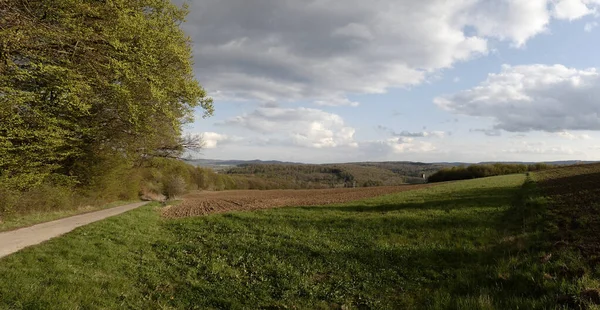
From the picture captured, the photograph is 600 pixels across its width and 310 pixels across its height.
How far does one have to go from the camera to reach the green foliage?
359ft

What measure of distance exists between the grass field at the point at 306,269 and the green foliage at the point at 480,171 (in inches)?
4088

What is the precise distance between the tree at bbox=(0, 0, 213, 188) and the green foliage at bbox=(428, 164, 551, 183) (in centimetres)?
10900

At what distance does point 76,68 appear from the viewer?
14.1m

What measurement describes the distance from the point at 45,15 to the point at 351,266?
15.3 metres

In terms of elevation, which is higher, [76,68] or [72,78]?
[76,68]

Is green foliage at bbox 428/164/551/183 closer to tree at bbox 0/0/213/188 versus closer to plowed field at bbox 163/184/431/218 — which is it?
plowed field at bbox 163/184/431/218

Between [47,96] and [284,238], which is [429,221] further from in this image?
[47,96]

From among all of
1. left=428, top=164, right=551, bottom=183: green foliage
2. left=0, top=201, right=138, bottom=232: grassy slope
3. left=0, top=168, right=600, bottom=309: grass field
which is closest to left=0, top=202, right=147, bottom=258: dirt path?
left=0, top=201, right=138, bottom=232: grassy slope

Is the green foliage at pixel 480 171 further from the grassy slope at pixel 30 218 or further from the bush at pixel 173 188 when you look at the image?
the grassy slope at pixel 30 218

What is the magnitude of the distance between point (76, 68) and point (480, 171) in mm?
123189

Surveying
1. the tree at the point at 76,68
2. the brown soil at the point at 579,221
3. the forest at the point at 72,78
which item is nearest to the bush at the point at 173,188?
the forest at the point at 72,78

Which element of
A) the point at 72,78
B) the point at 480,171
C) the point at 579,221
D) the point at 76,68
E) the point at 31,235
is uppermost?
the point at 76,68

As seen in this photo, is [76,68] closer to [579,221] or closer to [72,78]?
[72,78]

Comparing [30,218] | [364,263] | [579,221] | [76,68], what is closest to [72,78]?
[76,68]
